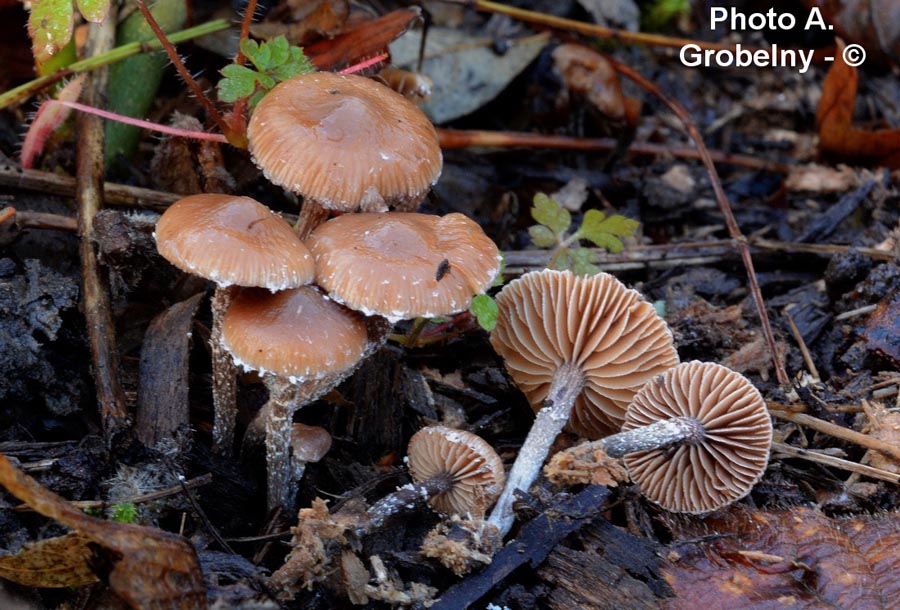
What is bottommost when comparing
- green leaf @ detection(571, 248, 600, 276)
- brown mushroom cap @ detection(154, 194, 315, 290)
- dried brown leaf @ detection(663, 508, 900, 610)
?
dried brown leaf @ detection(663, 508, 900, 610)

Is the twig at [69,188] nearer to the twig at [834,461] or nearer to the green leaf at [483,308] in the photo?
the green leaf at [483,308]

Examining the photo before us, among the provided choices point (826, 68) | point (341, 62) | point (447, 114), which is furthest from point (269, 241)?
point (826, 68)

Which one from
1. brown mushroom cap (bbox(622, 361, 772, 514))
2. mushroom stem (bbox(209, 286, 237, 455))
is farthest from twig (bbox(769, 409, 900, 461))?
mushroom stem (bbox(209, 286, 237, 455))

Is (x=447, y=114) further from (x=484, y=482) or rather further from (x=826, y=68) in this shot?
(x=826, y=68)

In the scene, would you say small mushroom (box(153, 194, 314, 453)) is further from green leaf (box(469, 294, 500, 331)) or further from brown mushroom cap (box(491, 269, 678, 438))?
brown mushroom cap (box(491, 269, 678, 438))

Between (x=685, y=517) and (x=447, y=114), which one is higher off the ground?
(x=447, y=114)

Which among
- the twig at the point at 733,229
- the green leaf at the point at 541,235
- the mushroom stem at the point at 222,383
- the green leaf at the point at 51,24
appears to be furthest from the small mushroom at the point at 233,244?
the twig at the point at 733,229
